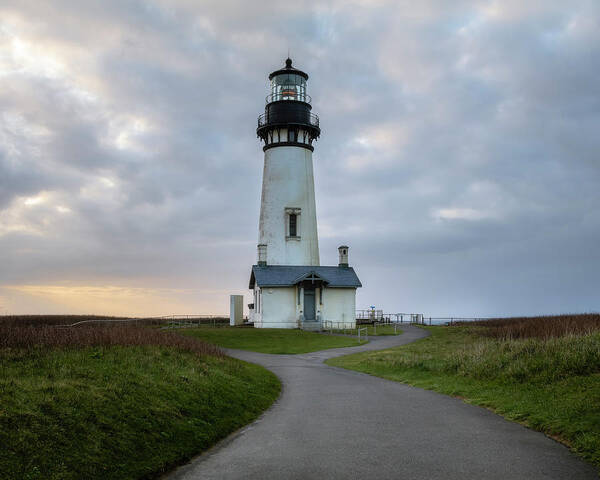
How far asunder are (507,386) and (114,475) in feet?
34.9

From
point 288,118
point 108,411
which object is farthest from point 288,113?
point 108,411

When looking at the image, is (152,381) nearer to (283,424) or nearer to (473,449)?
(283,424)

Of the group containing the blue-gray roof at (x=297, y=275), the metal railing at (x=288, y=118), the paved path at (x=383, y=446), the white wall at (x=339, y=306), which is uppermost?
the metal railing at (x=288, y=118)

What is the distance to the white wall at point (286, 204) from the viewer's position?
4841 cm

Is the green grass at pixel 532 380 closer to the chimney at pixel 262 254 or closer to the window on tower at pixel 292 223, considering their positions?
the chimney at pixel 262 254

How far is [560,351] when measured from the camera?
16.1 m

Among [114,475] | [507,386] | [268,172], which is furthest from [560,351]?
[268,172]

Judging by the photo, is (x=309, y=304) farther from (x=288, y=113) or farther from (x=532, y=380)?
(x=532, y=380)

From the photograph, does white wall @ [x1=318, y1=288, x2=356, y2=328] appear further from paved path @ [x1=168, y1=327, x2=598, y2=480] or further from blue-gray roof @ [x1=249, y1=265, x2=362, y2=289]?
paved path @ [x1=168, y1=327, x2=598, y2=480]

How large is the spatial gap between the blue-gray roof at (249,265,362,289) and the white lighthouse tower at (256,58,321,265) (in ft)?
3.93

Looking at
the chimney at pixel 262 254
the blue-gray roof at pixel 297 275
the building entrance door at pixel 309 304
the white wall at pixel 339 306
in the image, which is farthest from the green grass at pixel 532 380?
the chimney at pixel 262 254

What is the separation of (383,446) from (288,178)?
40.0 metres

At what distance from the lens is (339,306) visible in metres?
48.4

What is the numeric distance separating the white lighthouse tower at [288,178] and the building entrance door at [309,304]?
2.81m
